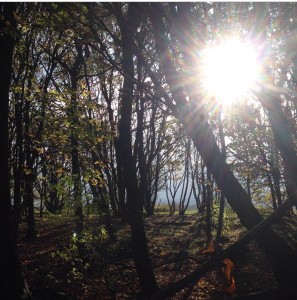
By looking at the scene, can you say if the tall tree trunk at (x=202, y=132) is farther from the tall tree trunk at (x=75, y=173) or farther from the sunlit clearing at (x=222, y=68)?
the tall tree trunk at (x=75, y=173)

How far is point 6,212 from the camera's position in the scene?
5984 millimetres

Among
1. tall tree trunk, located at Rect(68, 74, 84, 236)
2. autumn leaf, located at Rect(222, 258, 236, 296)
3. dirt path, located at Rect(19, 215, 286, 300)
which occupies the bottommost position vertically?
dirt path, located at Rect(19, 215, 286, 300)

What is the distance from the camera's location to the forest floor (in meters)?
7.98

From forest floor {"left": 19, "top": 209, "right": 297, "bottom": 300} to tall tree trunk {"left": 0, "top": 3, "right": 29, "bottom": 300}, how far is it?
42.8 inches

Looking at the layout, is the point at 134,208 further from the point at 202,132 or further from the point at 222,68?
the point at 222,68

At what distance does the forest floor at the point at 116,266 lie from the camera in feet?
26.2

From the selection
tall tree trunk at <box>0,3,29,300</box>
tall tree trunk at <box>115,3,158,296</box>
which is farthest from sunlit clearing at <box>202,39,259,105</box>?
tall tree trunk at <box>0,3,29,300</box>

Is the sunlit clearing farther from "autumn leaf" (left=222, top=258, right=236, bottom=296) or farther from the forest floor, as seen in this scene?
"autumn leaf" (left=222, top=258, right=236, bottom=296)

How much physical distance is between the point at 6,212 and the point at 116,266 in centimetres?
235

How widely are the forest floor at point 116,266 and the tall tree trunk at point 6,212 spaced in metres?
1.09

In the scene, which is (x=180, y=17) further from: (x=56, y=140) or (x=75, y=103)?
(x=56, y=140)

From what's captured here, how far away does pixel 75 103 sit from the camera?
33.9 feet

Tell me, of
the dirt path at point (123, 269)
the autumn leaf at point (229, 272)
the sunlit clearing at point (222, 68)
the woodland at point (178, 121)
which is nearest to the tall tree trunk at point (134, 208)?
the woodland at point (178, 121)

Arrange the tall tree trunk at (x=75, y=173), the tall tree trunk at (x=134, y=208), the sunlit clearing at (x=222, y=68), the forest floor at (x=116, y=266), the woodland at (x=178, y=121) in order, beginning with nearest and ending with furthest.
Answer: the woodland at (x=178, y=121)
the sunlit clearing at (x=222, y=68)
the tall tree trunk at (x=134, y=208)
the forest floor at (x=116, y=266)
the tall tree trunk at (x=75, y=173)
